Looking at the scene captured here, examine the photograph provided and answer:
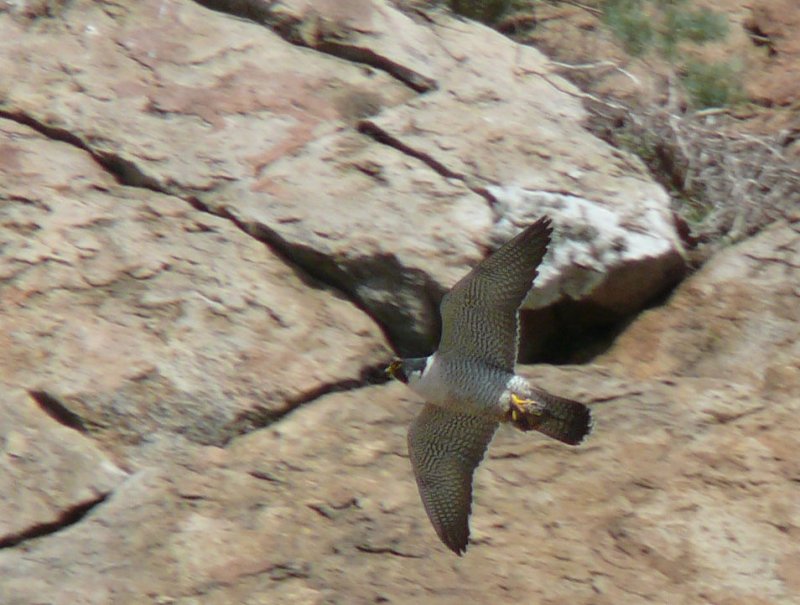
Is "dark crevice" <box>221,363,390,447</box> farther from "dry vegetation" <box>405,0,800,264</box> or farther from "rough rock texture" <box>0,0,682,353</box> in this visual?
"dry vegetation" <box>405,0,800,264</box>

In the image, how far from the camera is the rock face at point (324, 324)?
4797 mm

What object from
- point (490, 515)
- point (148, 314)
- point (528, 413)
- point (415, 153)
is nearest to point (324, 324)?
point (148, 314)

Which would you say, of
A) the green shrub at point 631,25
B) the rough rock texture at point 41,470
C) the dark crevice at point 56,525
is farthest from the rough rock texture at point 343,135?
the dark crevice at point 56,525

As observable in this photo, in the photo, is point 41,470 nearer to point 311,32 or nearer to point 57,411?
point 57,411

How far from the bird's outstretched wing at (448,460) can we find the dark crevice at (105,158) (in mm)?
1709

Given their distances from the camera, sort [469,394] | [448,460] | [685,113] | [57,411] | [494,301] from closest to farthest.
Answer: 1. [494,301]
2. [469,394]
3. [448,460]
4. [57,411]
5. [685,113]

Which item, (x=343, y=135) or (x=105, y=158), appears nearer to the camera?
(x=105, y=158)

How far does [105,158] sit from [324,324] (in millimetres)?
1167

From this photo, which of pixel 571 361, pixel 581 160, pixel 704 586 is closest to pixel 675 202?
pixel 581 160

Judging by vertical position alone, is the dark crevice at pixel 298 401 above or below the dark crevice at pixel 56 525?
above

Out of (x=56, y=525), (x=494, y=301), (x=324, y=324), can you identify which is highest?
(x=494, y=301)

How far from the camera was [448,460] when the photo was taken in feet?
15.8

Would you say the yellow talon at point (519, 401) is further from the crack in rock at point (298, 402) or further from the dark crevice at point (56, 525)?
the dark crevice at point (56, 525)

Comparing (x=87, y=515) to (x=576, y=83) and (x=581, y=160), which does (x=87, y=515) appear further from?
(x=576, y=83)
